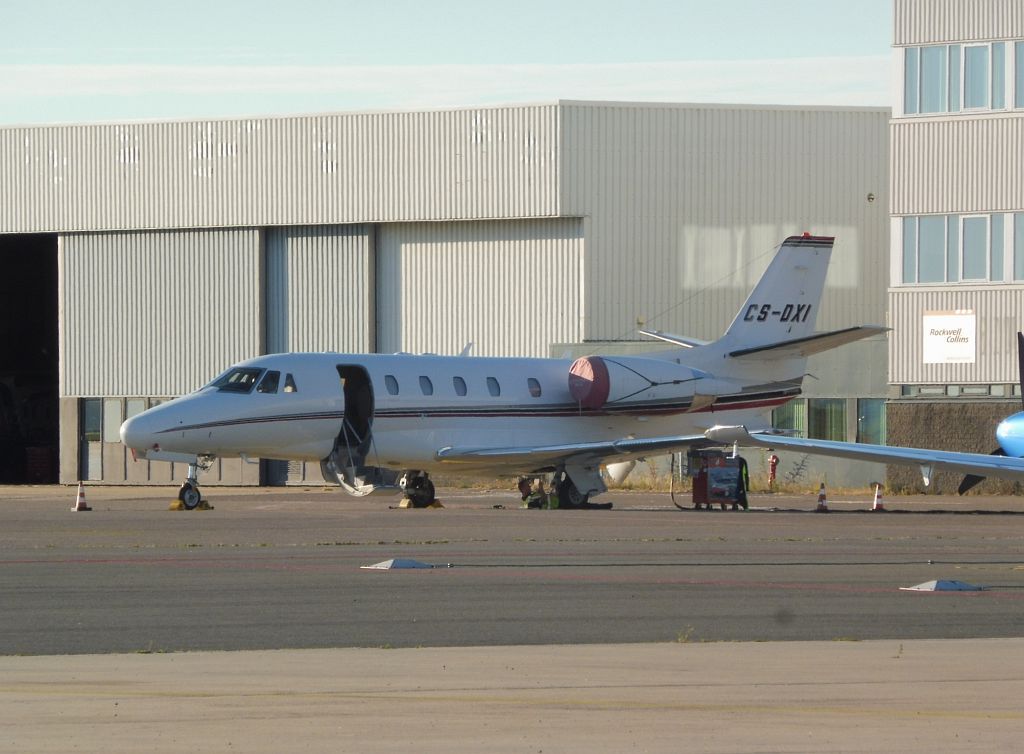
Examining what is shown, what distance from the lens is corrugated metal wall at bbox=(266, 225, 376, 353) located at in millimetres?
49406

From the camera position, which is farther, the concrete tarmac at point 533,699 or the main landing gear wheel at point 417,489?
the main landing gear wheel at point 417,489

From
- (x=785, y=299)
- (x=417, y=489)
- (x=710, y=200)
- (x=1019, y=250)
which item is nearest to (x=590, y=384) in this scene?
(x=417, y=489)

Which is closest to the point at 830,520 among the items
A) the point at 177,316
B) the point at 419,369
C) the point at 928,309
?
the point at 419,369

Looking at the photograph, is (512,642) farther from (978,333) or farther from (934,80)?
(934,80)

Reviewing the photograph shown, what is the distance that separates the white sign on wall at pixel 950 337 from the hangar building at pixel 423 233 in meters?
4.19

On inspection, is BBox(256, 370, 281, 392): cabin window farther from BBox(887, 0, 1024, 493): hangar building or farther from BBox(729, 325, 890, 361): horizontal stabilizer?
BBox(887, 0, 1024, 493): hangar building

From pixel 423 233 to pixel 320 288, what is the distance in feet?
12.0

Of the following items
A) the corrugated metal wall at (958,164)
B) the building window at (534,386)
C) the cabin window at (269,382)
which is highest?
the corrugated metal wall at (958,164)

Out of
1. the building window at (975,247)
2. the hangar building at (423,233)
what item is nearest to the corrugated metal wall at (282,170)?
the hangar building at (423,233)

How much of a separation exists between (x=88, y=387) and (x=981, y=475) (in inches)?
1335

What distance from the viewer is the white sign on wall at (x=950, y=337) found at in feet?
130

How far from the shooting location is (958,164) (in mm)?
39562

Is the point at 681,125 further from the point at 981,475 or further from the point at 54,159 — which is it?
the point at 981,475

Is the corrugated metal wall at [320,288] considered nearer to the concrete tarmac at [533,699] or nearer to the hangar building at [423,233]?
the hangar building at [423,233]
